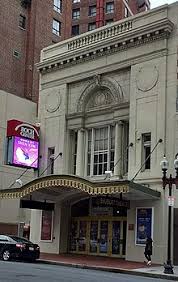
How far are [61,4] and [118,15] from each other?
1426 cm

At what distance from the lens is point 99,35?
34.0 meters

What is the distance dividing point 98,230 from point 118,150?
5.23 m

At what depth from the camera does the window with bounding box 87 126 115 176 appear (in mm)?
32812

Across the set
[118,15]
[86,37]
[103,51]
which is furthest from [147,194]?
[118,15]

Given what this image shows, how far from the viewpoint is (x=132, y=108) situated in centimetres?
3095

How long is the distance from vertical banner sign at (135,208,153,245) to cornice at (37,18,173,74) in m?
9.82

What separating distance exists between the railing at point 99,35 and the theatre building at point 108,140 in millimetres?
63

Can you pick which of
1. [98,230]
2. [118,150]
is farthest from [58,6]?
[98,230]

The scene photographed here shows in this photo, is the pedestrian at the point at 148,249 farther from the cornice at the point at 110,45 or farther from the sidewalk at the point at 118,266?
the cornice at the point at 110,45

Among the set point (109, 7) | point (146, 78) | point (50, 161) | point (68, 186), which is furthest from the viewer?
point (109, 7)

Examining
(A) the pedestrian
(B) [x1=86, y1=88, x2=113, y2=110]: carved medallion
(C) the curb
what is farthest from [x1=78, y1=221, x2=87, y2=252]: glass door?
(B) [x1=86, y1=88, x2=113, y2=110]: carved medallion

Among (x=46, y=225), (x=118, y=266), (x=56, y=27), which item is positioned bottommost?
(x=118, y=266)

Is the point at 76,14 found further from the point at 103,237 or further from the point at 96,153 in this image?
the point at 103,237

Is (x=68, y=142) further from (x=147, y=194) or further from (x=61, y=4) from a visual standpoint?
(x=61, y=4)
